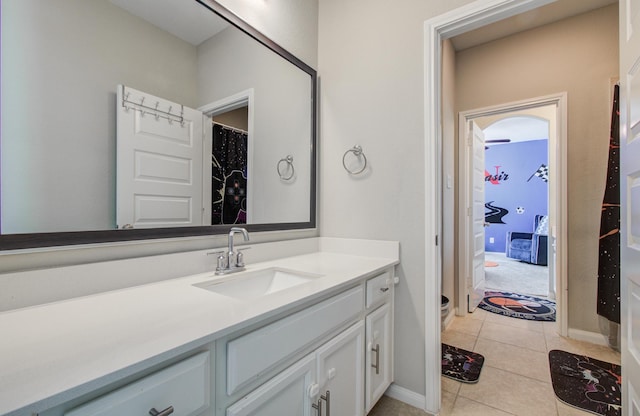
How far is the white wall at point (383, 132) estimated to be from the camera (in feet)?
5.15

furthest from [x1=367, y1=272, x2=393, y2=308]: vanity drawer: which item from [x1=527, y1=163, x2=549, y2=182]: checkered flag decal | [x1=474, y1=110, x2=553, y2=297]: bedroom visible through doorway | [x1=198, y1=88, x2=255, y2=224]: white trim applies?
[x1=527, y1=163, x2=549, y2=182]: checkered flag decal

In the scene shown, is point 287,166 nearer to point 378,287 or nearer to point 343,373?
point 378,287

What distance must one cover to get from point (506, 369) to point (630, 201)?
1511 mm

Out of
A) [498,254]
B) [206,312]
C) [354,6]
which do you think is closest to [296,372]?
[206,312]

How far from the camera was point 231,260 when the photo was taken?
1.29 meters

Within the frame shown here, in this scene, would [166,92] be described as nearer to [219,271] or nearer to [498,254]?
[219,271]

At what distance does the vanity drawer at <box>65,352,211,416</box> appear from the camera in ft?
1.68

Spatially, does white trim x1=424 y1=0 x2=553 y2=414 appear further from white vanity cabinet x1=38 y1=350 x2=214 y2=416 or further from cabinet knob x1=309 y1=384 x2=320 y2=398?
white vanity cabinet x1=38 y1=350 x2=214 y2=416

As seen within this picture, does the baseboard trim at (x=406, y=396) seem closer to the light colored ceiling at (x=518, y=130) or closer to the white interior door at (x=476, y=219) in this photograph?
the white interior door at (x=476, y=219)

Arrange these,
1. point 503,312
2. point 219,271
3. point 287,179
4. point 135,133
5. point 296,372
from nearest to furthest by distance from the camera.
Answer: point 296,372 → point 135,133 → point 219,271 → point 287,179 → point 503,312

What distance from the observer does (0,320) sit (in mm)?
721

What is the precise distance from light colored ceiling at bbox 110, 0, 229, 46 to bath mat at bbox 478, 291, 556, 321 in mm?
3448

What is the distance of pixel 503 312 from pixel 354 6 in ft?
10.3

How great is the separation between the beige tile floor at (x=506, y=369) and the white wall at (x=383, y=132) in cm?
28
